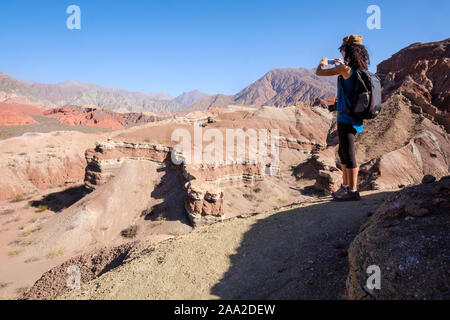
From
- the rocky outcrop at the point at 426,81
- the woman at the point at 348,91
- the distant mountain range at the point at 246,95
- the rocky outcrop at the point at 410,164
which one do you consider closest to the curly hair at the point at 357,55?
the woman at the point at 348,91

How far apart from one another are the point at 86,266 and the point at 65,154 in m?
24.5

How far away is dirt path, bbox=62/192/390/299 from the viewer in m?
2.76

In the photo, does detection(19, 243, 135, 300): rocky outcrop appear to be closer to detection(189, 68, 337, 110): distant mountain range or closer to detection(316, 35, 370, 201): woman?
detection(316, 35, 370, 201): woman

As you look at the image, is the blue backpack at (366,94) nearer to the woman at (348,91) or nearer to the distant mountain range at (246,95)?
the woman at (348,91)

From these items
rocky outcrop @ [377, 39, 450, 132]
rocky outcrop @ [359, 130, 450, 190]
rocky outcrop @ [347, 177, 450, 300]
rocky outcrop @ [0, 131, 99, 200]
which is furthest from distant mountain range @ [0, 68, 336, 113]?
rocky outcrop @ [347, 177, 450, 300]

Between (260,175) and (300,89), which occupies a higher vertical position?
(300,89)

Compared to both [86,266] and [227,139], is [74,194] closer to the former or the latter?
[227,139]

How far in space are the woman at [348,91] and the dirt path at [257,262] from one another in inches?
26.3

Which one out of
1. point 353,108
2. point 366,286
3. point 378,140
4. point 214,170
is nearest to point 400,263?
point 366,286

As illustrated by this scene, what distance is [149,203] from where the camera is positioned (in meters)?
14.2

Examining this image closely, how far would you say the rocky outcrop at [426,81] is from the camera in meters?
17.9

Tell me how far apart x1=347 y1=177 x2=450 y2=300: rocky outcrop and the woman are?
4.24 feet

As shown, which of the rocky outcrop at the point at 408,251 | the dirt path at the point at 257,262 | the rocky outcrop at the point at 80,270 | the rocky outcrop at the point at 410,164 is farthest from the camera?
the rocky outcrop at the point at 410,164

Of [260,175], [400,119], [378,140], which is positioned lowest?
[260,175]
